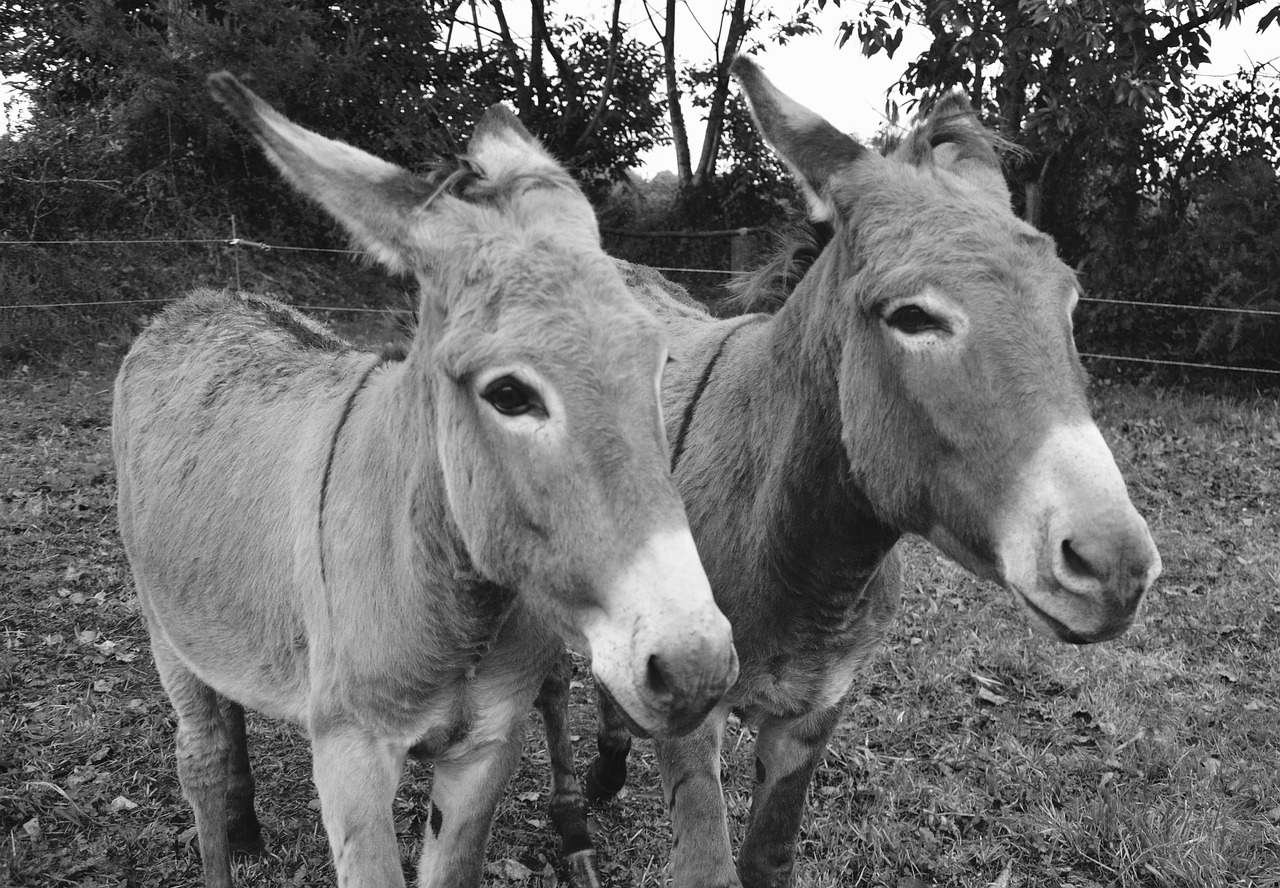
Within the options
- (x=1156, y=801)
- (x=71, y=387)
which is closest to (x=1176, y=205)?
(x=1156, y=801)

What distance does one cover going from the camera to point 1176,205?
10.1 meters

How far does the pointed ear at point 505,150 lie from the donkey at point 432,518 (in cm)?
1

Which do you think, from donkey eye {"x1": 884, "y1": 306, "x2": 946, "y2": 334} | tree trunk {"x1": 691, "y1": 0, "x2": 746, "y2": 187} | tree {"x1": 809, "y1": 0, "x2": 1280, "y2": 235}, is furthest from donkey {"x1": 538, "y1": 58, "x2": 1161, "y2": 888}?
tree trunk {"x1": 691, "y1": 0, "x2": 746, "y2": 187}

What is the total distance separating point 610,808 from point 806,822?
783 millimetres

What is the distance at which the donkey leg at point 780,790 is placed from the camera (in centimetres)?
279

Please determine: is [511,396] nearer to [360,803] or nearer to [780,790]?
[360,803]

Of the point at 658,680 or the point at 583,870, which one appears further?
the point at 583,870

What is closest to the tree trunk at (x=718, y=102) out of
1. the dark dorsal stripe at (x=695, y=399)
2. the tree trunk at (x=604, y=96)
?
the tree trunk at (x=604, y=96)

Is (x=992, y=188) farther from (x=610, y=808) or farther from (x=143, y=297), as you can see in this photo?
(x=143, y=297)

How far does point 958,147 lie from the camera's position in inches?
99.4

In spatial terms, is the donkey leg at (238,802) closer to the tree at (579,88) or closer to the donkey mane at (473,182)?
the donkey mane at (473,182)

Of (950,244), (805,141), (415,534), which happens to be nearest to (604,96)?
(805,141)

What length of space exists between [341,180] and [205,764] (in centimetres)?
208

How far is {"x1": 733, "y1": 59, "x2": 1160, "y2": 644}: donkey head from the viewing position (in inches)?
67.7
